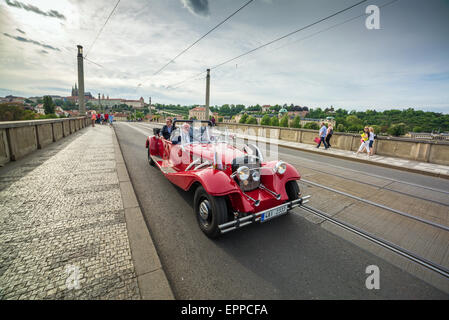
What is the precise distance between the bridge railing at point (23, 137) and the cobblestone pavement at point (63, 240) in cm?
162

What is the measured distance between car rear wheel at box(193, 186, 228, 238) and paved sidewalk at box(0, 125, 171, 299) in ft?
2.72

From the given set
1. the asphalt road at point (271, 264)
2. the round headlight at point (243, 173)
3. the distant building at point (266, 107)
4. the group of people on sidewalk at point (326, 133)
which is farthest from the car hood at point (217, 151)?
the distant building at point (266, 107)

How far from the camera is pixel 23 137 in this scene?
6.52 m

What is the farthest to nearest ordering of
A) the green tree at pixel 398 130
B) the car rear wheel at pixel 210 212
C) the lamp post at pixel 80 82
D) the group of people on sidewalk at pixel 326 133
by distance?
the green tree at pixel 398 130 < the lamp post at pixel 80 82 < the group of people on sidewalk at pixel 326 133 < the car rear wheel at pixel 210 212

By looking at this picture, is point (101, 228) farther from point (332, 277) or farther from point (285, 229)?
point (332, 277)

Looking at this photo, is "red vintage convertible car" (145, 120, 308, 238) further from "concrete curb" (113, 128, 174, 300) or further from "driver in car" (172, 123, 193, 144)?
"concrete curb" (113, 128, 174, 300)

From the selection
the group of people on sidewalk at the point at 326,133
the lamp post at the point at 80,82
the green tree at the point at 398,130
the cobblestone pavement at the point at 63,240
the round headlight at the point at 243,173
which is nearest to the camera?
the cobblestone pavement at the point at 63,240

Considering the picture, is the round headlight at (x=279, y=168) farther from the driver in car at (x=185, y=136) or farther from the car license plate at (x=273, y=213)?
the driver in car at (x=185, y=136)

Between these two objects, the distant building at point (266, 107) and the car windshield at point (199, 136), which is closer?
the car windshield at point (199, 136)

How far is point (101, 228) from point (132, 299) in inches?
55.7

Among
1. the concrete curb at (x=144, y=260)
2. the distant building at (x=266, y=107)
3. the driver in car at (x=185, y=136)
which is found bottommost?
the concrete curb at (x=144, y=260)

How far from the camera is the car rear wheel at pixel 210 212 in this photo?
2.73 metres

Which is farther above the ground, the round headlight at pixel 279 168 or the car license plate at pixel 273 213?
the round headlight at pixel 279 168
